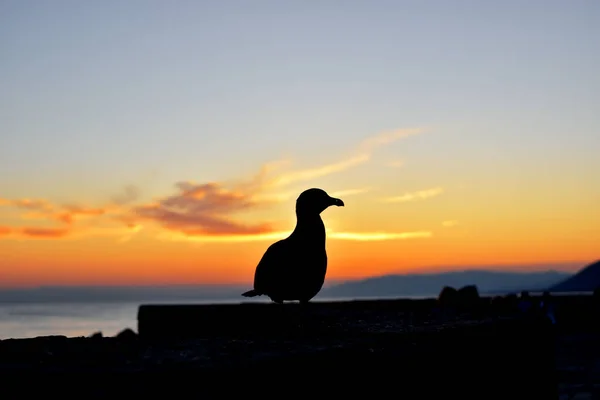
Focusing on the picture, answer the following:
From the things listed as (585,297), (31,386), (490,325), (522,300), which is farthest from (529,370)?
(585,297)

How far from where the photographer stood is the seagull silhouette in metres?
5.79

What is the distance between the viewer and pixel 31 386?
9.32 ft

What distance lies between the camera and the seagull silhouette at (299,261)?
228 inches

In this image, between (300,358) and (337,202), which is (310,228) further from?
(300,358)

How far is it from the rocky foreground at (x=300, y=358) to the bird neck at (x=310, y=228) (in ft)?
1.79

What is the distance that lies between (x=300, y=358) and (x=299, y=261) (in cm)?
234

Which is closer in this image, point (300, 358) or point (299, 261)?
point (300, 358)

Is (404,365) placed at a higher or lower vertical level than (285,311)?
lower

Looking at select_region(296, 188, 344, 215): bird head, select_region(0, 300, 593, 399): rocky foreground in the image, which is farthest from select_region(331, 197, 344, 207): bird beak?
select_region(0, 300, 593, 399): rocky foreground

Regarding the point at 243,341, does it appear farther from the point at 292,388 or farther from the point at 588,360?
the point at 588,360

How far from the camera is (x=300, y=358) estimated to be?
136 inches

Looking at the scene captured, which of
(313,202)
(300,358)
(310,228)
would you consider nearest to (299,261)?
(310,228)

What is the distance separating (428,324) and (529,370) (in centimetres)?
70

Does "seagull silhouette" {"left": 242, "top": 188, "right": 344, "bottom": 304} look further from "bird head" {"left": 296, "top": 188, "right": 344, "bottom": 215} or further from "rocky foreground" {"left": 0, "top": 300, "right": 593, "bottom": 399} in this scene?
"rocky foreground" {"left": 0, "top": 300, "right": 593, "bottom": 399}
